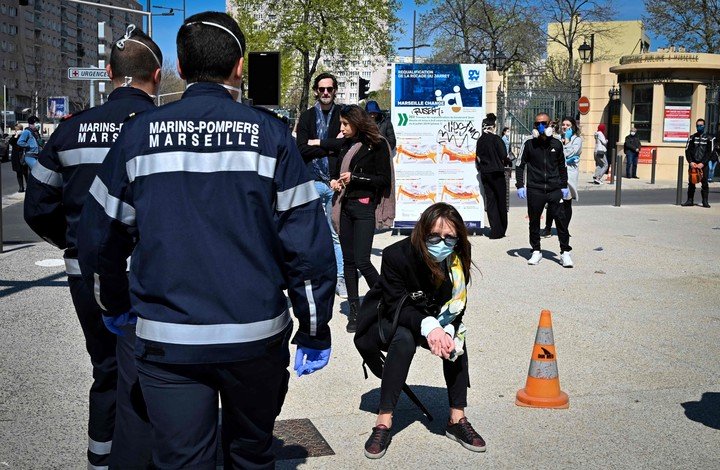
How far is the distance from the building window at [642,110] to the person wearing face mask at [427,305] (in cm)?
2660

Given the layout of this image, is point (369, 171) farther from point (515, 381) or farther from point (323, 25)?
point (323, 25)

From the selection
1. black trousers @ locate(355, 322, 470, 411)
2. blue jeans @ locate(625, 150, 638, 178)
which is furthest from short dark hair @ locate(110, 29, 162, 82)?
blue jeans @ locate(625, 150, 638, 178)

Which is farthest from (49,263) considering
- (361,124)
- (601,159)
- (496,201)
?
(601,159)

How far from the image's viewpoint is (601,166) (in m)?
28.7

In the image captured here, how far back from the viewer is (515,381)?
20.0 ft

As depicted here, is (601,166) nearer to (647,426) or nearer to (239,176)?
(647,426)

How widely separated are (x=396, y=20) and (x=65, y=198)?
4132 centimetres

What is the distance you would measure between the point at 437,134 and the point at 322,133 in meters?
5.81

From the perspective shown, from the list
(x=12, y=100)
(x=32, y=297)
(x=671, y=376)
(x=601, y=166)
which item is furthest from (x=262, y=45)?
(x=12, y=100)

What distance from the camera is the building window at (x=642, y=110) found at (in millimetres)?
29703

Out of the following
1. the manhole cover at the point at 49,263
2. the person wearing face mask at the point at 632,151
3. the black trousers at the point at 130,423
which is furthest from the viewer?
the person wearing face mask at the point at 632,151

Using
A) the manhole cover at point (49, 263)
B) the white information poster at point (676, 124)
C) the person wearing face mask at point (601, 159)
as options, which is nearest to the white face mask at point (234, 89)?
the manhole cover at point (49, 263)

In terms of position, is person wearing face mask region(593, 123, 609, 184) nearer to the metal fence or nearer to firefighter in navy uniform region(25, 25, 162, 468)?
the metal fence

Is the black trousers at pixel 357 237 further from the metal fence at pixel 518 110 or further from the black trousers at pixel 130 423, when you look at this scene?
the metal fence at pixel 518 110
